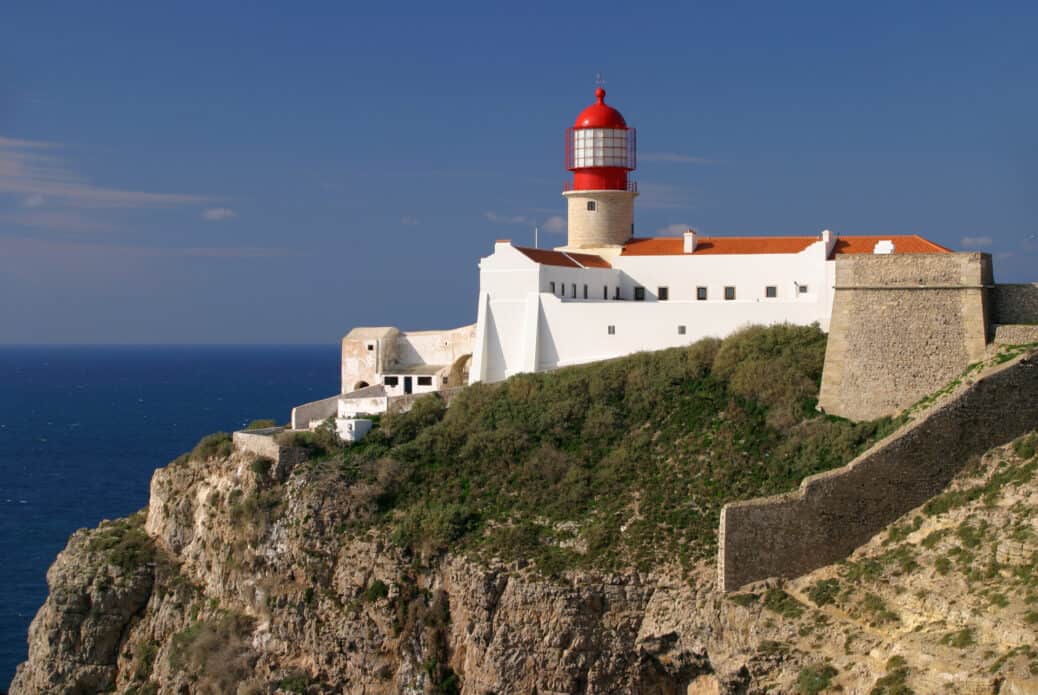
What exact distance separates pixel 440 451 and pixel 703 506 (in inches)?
302

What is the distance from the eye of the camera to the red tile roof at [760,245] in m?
36.2

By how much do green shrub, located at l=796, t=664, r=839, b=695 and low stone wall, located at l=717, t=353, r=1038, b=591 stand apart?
104 inches

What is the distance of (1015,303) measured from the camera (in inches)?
1151

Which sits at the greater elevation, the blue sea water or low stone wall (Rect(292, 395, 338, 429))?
low stone wall (Rect(292, 395, 338, 429))

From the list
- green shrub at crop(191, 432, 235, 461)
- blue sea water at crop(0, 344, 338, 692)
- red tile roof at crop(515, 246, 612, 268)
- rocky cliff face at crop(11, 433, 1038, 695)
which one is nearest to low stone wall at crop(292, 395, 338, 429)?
green shrub at crop(191, 432, 235, 461)

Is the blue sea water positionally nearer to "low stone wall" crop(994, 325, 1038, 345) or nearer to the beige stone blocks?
the beige stone blocks

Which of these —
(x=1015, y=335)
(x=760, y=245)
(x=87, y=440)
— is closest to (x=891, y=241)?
(x=760, y=245)

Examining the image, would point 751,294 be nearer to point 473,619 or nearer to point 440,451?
point 440,451

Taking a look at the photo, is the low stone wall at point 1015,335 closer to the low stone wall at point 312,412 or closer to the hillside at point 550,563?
the hillside at point 550,563

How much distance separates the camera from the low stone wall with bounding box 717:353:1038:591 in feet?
84.2

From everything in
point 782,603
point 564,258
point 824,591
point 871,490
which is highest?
point 564,258

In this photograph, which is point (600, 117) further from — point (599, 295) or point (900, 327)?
point (900, 327)

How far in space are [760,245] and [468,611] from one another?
1568 cm

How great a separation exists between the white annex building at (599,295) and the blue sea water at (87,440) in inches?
582
